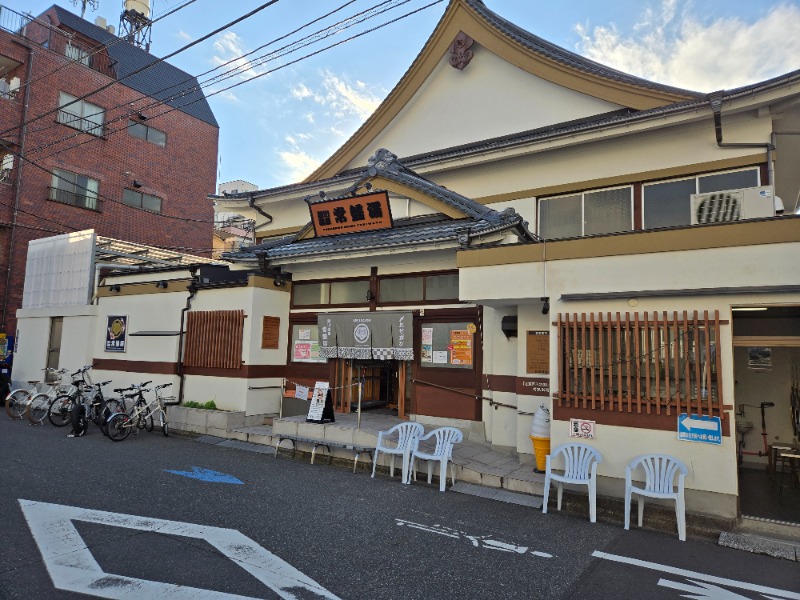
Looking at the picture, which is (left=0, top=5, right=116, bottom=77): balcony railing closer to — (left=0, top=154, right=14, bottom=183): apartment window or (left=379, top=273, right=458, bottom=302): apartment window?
(left=0, top=154, right=14, bottom=183): apartment window

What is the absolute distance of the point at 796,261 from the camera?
592cm

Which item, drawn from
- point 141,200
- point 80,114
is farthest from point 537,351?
point 80,114

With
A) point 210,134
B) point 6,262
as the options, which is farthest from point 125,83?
point 6,262

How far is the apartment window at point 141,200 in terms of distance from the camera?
80.2 ft

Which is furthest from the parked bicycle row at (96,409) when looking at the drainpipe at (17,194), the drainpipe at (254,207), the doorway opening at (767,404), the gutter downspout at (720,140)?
the gutter downspout at (720,140)

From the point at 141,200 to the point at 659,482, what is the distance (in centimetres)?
2635

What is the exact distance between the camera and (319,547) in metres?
5.27

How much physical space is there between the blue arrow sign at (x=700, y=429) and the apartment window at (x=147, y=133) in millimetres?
27236

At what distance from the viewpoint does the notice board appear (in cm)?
858

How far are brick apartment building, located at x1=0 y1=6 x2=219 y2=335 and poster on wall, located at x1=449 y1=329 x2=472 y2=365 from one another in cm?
1333

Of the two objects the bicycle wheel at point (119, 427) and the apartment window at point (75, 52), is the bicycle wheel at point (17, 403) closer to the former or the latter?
the bicycle wheel at point (119, 427)

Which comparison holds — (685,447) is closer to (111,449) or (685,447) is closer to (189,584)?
(189,584)

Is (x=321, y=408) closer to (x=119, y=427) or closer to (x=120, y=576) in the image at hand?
(x=119, y=427)

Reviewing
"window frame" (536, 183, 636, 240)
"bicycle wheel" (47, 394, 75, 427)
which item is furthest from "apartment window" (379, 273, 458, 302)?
"bicycle wheel" (47, 394, 75, 427)
